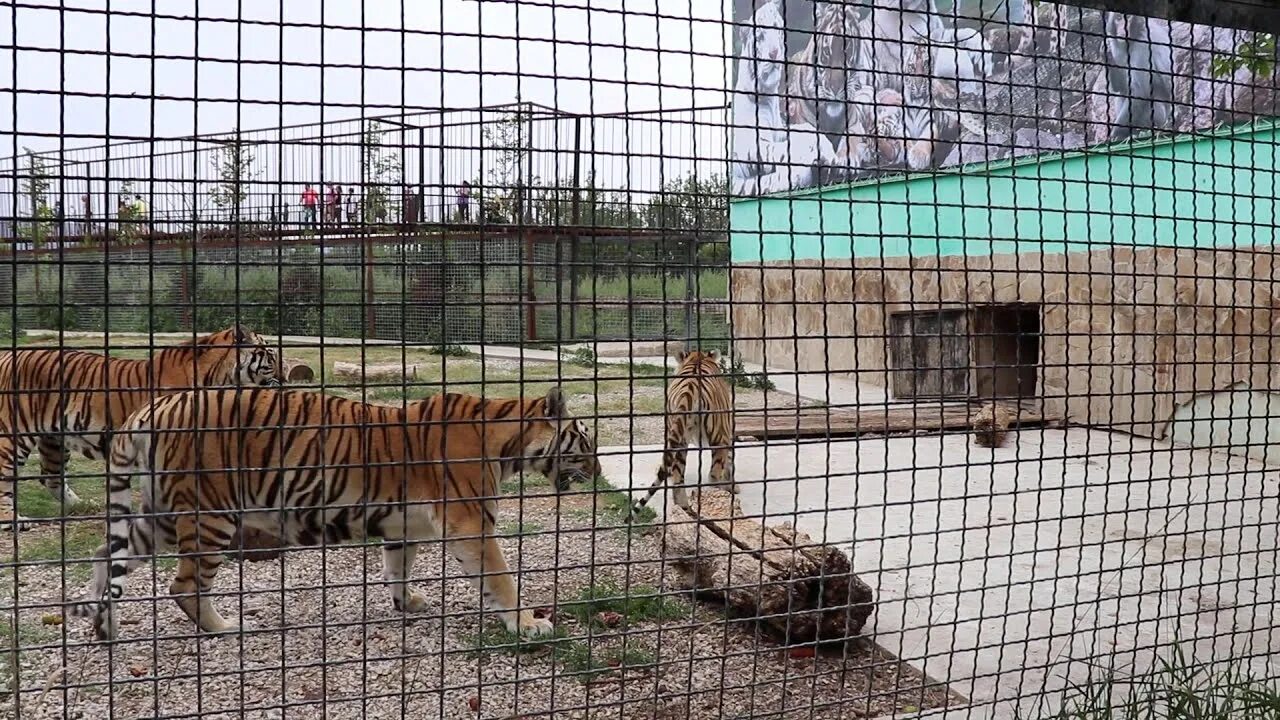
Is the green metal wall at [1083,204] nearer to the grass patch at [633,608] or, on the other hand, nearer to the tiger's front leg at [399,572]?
the grass patch at [633,608]

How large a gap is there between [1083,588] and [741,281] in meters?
10.0

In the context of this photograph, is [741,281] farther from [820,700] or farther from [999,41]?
[820,700]

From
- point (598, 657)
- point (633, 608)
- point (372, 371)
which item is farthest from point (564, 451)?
point (372, 371)

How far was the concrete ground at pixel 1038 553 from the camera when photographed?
3160 millimetres

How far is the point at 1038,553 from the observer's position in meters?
5.48

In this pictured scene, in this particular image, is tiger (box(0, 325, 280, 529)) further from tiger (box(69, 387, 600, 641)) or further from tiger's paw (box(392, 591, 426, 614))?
tiger's paw (box(392, 591, 426, 614))

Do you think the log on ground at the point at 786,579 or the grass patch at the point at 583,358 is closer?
the log on ground at the point at 786,579

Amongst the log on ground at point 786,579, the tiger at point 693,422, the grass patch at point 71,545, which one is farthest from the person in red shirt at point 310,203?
the tiger at point 693,422

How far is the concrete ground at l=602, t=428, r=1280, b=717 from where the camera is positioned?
3160 mm

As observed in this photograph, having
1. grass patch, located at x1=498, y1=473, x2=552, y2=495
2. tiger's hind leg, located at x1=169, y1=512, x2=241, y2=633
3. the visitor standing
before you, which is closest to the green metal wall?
the visitor standing

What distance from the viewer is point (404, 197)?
8.56ft

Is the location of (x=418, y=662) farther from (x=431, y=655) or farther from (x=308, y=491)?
(x=431, y=655)

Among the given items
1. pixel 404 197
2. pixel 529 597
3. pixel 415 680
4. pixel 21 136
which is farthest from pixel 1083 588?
pixel 21 136

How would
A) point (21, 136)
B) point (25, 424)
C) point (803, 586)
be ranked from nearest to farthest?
1. point (21, 136)
2. point (803, 586)
3. point (25, 424)
